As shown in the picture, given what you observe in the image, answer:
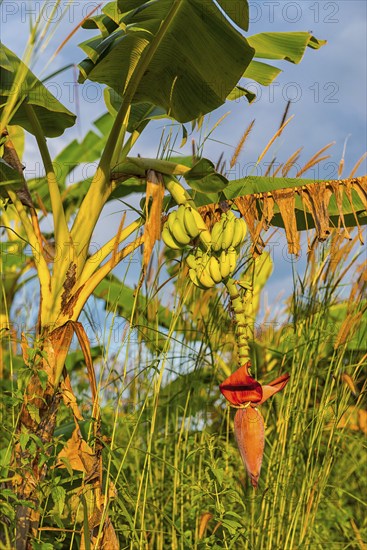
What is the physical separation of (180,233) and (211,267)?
0.11 m

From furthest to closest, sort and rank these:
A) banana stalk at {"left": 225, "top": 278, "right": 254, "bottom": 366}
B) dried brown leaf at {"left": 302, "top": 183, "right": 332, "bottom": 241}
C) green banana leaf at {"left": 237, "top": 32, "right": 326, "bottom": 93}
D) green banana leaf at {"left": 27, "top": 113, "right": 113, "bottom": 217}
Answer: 1. green banana leaf at {"left": 27, "top": 113, "right": 113, "bottom": 217}
2. green banana leaf at {"left": 237, "top": 32, "right": 326, "bottom": 93}
3. dried brown leaf at {"left": 302, "top": 183, "right": 332, "bottom": 241}
4. banana stalk at {"left": 225, "top": 278, "right": 254, "bottom": 366}

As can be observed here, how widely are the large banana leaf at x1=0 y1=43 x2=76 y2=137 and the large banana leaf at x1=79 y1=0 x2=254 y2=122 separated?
0.10m

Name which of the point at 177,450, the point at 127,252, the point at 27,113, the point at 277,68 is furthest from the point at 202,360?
the point at 277,68

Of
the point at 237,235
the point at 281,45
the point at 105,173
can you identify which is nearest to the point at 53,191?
the point at 105,173

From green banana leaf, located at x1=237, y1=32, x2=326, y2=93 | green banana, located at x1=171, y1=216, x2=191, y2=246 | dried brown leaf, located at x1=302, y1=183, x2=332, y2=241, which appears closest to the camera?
green banana, located at x1=171, y1=216, x2=191, y2=246

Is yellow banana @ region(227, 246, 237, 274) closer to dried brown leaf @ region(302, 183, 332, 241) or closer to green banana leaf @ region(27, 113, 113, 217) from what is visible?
dried brown leaf @ region(302, 183, 332, 241)

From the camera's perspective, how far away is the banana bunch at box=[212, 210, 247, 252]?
4.42 feet

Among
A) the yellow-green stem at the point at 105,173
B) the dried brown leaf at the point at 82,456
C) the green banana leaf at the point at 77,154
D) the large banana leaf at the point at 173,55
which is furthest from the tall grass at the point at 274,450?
the green banana leaf at the point at 77,154

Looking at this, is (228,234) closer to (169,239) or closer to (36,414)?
(169,239)

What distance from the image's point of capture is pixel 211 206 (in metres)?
1.60

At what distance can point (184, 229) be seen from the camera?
138cm

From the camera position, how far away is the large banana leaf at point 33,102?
1.55 metres

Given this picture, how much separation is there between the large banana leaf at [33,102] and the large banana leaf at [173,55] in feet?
0.34

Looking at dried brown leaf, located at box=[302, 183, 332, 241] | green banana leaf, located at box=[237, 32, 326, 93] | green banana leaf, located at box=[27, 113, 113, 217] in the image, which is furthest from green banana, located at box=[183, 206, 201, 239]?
green banana leaf, located at box=[27, 113, 113, 217]
